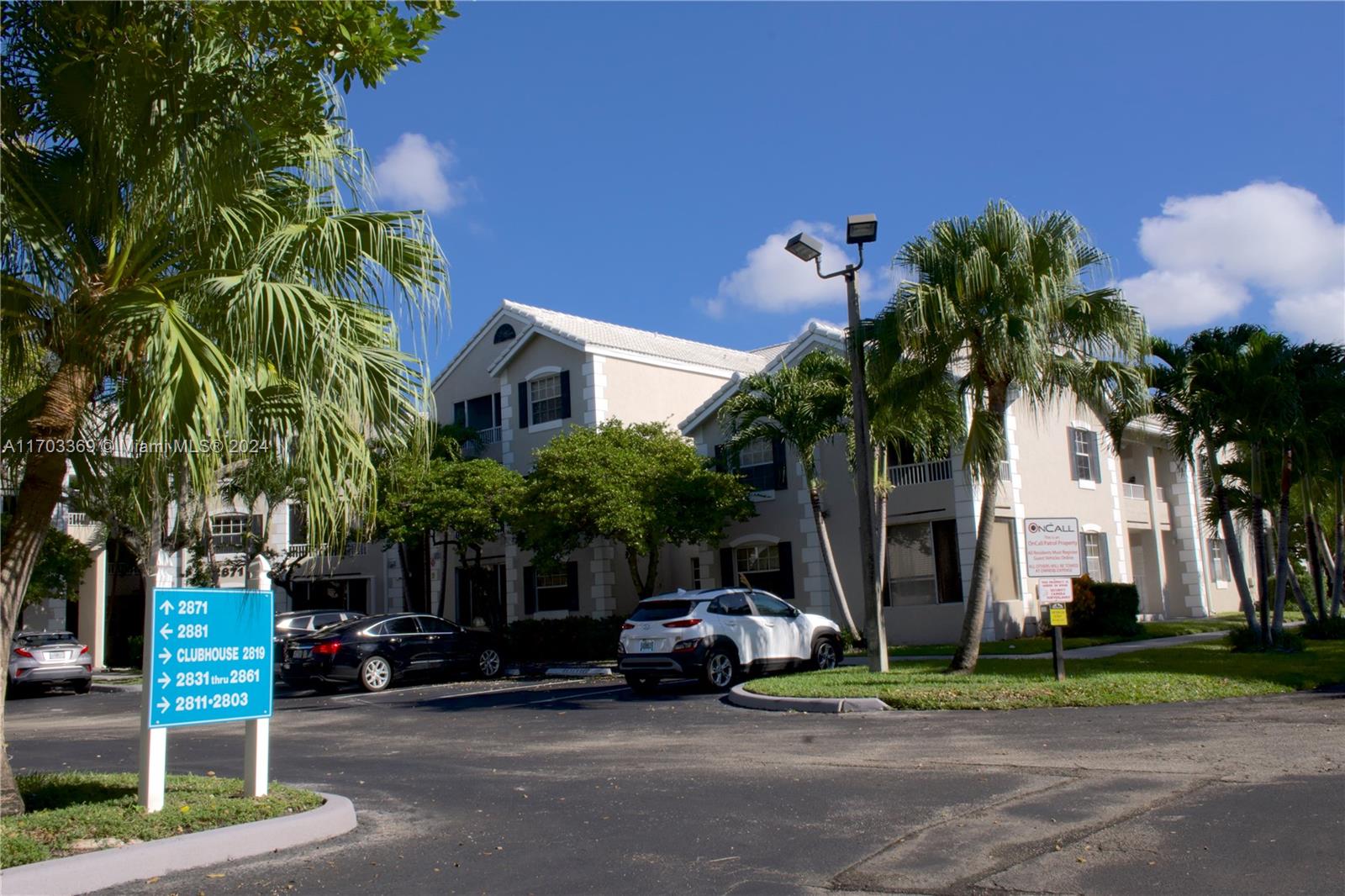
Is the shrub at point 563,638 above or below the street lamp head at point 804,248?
below

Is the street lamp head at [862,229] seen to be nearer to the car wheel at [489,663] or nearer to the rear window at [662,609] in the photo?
the rear window at [662,609]

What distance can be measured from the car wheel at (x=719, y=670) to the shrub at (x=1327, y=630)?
1268cm

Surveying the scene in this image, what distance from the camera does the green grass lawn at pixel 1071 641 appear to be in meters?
22.2

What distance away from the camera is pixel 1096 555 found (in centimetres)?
2911

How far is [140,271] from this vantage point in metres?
7.94

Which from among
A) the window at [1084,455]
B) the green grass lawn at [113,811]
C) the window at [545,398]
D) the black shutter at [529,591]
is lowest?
the green grass lawn at [113,811]

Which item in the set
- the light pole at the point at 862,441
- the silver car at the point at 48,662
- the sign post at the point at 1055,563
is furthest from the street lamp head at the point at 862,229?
the silver car at the point at 48,662

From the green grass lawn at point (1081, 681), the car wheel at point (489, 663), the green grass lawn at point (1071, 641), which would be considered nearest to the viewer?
the green grass lawn at point (1081, 681)

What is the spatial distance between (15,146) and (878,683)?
1211 cm

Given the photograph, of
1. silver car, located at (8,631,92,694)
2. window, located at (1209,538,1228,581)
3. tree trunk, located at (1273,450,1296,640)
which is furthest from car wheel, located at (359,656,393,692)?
window, located at (1209,538,1228,581)

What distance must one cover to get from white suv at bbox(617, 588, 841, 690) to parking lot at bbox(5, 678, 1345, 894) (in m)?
2.30

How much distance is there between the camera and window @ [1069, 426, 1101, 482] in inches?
1135

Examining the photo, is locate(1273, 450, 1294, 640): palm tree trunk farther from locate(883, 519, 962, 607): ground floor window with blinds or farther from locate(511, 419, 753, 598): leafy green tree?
locate(511, 419, 753, 598): leafy green tree

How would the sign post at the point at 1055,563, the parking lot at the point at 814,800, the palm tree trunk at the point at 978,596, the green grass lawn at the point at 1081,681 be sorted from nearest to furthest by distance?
1. the parking lot at the point at 814,800
2. the green grass lawn at the point at 1081,681
3. the sign post at the point at 1055,563
4. the palm tree trunk at the point at 978,596
